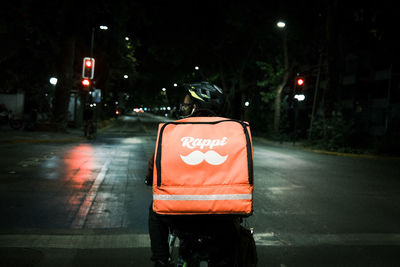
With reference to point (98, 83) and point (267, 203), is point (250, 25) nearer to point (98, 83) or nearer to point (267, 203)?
point (98, 83)

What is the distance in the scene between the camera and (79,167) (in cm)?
1114

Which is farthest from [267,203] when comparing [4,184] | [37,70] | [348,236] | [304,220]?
[37,70]

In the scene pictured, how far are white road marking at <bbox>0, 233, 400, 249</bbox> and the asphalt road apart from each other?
0.04 ft

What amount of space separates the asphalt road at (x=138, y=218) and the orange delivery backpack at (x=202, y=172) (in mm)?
2080

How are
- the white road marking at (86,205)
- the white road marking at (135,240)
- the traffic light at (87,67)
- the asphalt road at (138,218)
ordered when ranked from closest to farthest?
the asphalt road at (138,218) < the white road marking at (135,240) < the white road marking at (86,205) < the traffic light at (87,67)

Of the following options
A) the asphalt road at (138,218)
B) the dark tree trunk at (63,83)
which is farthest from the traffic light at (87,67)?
the asphalt road at (138,218)

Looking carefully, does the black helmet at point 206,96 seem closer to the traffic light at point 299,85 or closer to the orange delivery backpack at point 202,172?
the orange delivery backpack at point 202,172

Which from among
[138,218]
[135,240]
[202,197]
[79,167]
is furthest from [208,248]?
[79,167]

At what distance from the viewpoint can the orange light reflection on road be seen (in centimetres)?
907

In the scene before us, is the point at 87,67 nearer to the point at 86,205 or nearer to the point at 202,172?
the point at 86,205

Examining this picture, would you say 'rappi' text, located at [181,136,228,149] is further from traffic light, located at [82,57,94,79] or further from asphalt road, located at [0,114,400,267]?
traffic light, located at [82,57,94,79]

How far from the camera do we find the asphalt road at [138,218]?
4.55m

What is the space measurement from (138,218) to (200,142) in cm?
389

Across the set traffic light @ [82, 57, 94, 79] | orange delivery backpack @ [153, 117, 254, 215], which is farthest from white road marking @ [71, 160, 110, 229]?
traffic light @ [82, 57, 94, 79]
